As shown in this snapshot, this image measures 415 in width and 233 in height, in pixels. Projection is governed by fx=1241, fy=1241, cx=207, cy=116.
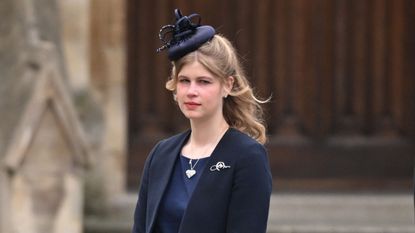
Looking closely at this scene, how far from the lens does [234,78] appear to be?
3.73 meters

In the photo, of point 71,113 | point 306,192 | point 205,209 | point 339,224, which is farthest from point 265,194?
point 306,192

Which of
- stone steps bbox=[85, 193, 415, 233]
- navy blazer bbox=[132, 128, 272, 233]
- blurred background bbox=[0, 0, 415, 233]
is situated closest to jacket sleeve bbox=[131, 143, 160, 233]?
navy blazer bbox=[132, 128, 272, 233]

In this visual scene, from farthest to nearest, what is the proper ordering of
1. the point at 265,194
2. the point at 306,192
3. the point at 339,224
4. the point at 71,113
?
the point at 306,192, the point at 339,224, the point at 71,113, the point at 265,194

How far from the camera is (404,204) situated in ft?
30.6

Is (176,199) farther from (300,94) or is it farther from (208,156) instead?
(300,94)

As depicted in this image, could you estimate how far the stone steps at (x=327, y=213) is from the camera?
899cm

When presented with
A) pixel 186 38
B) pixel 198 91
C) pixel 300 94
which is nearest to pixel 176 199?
pixel 198 91

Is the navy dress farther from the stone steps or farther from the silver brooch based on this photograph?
the stone steps

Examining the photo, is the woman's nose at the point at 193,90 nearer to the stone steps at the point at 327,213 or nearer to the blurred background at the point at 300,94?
the stone steps at the point at 327,213

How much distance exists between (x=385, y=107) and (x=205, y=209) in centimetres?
652

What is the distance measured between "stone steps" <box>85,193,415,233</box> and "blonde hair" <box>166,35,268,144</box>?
5105mm

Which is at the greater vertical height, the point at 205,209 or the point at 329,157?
the point at 205,209

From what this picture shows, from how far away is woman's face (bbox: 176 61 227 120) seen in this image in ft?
11.9

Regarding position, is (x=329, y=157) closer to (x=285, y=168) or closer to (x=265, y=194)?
(x=285, y=168)
